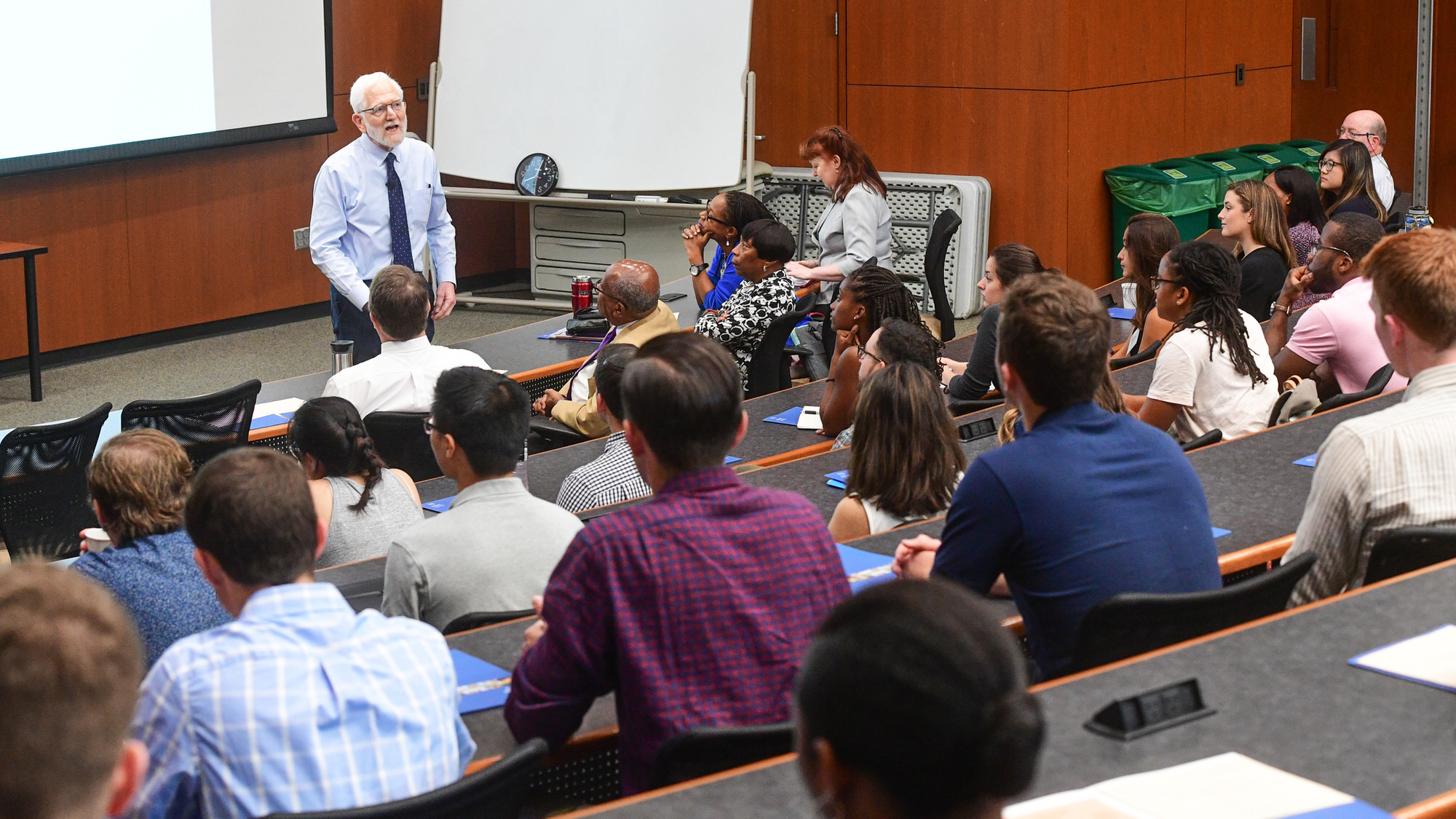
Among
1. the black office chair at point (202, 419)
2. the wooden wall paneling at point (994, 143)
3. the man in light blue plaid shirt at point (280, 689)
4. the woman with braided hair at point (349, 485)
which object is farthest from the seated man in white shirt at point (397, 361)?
the wooden wall paneling at point (994, 143)

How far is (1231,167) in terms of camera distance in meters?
8.95

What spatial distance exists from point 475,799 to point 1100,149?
25.4ft

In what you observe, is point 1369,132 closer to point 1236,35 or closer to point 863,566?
point 1236,35

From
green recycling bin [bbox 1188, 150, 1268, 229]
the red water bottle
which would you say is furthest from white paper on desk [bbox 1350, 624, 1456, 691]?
green recycling bin [bbox 1188, 150, 1268, 229]

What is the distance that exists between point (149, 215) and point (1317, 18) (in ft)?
27.8

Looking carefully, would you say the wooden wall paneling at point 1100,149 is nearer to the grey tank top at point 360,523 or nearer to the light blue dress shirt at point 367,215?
the light blue dress shirt at point 367,215

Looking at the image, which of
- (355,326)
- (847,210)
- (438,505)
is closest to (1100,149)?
(847,210)

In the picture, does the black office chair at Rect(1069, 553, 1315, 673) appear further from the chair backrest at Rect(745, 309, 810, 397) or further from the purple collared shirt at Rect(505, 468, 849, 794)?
the chair backrest at Rect(745, 309, 810, 397)

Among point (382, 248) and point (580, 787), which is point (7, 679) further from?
point (382, 248)

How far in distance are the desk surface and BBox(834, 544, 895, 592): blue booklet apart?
577 mm

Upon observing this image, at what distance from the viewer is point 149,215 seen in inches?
335

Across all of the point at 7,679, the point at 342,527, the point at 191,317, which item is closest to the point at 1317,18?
the point at 191,317

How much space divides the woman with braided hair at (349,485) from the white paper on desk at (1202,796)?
1955 mm

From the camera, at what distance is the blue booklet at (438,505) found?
353 cm
